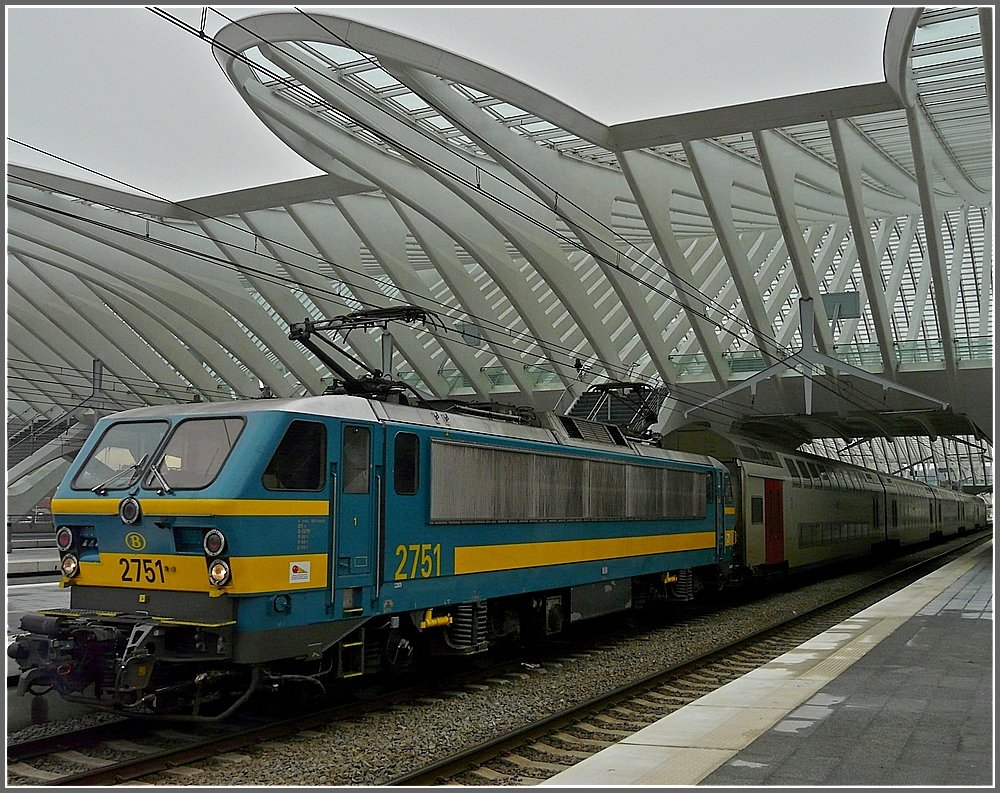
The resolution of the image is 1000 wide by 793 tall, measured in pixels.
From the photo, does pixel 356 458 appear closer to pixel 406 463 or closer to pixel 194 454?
pixel 406 463

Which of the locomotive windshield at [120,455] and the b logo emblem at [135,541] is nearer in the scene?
the b logo emblem at [135,541]

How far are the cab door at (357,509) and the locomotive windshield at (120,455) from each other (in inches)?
75.5

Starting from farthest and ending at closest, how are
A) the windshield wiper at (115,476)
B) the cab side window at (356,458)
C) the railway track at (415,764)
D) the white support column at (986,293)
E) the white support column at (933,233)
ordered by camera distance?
1. the white support column at (986,293)
2. the white support column at (933,233)
3. the cab side window at (356,458)
4. the windshield wiper at (115,476)
5. the railway track at (415,764)

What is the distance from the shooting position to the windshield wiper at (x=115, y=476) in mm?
9937

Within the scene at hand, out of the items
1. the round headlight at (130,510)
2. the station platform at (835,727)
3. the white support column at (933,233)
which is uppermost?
the white support column at (933,233)

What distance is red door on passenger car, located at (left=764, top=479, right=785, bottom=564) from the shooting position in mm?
23297

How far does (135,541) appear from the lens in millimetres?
9531

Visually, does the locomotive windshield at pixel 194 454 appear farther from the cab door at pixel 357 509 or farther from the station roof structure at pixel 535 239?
the station roof structure at pixel 535 239

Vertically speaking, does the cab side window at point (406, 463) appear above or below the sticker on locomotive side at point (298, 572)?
above

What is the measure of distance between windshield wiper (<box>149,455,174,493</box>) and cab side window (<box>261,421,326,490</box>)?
0.99 m

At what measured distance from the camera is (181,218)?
35.5 meters

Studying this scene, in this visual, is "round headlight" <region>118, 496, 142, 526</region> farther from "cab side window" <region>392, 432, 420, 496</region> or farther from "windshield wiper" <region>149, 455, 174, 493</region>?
"cab side window" <region>392, 432, 420, 496</region>

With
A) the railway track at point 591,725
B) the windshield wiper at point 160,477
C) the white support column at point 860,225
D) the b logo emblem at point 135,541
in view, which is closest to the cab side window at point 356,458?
the windshield wiper at point 160,477

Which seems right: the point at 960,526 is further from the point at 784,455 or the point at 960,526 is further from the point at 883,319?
the point at 784,455
